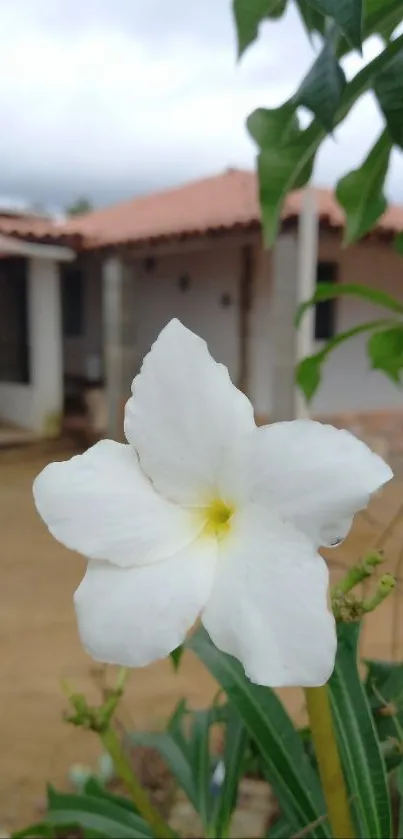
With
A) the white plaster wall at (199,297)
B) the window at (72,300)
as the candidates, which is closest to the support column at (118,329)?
the white plaster wall at (199,297)

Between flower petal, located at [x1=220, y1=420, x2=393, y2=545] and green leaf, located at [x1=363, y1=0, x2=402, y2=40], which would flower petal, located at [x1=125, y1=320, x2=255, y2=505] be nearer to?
flower petal, located at [x1=220, y1=420, x2=393, y2=545]

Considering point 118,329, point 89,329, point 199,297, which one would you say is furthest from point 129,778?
point 89,329

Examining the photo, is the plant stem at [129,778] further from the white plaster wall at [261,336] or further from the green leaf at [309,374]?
the white plaster wall at [261,336]

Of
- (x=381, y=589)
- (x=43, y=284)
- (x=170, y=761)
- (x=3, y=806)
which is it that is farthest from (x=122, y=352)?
(x=381, y=589)

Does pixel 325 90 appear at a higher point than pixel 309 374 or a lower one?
higher

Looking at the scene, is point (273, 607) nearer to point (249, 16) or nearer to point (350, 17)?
point (350, 17)
